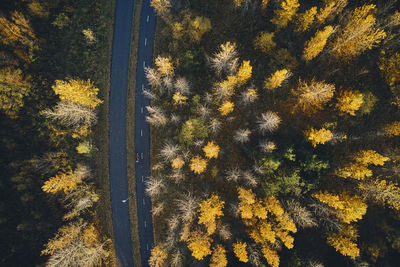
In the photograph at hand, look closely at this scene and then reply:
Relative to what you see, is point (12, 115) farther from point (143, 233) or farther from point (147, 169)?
point (143, 233)

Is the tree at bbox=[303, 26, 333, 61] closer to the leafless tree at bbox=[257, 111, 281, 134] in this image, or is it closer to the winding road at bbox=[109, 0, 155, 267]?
the leafless tree at bbox=[257, 111, 281, 134]

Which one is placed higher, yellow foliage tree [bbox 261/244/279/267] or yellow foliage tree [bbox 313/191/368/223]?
yellow foliage tree [bbox 313/191/368/223]

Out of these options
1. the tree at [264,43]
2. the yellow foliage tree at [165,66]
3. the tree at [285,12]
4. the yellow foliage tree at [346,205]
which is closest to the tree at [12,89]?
the yellow foliage tree at [165,66]

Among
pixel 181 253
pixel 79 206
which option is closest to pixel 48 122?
pixel 79 206

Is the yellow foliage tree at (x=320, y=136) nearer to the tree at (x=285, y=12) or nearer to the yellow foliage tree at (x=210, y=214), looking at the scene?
the yellow foliage tree at (x=210, y=214)

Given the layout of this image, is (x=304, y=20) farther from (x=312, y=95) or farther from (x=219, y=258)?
(x=219, y=258)

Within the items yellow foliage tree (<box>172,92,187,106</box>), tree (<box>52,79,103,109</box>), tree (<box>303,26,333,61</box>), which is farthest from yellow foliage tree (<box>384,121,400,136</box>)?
tree (<box>52,79,103,109</box>)
